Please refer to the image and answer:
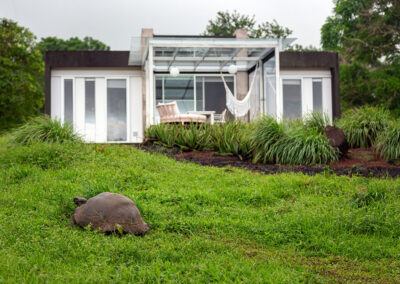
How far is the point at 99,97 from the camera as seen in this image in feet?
49.1

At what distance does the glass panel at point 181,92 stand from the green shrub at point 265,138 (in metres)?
7.72

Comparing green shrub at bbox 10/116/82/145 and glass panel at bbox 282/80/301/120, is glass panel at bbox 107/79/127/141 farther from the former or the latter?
green shrub at bbox 10/116/82/145

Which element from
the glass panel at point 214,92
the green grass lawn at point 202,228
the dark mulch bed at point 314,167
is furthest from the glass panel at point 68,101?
the green grass lawn at point 202,228

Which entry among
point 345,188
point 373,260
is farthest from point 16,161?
point 373,260

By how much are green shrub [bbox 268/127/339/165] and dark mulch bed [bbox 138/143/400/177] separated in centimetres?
21

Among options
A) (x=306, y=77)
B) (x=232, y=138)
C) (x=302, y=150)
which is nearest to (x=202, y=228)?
(x=302, y=150)

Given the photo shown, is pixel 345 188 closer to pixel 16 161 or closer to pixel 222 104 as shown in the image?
pixel 16 161

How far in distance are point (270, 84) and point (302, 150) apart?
585 centimetres

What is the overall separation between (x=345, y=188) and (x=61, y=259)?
3653 millimetres

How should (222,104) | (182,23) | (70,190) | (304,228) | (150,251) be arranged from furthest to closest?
(182,23)
(222,104)
(70,190)
(304,228)
(150,251)

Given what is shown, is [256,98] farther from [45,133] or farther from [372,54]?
[45,133]

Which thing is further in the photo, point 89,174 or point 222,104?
point 222,104

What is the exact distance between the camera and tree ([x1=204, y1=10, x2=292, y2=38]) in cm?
3002

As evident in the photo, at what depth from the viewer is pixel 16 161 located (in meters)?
6.67
